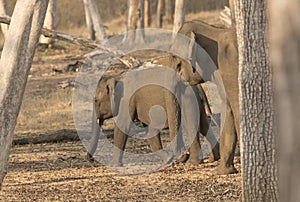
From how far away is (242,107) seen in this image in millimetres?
6070

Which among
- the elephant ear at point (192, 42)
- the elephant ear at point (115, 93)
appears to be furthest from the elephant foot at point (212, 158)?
the elephant ear at point (192, 42)

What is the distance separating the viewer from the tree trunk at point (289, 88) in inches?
85.7

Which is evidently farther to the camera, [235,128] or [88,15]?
[88,15]

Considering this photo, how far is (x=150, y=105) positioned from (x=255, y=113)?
5.26m

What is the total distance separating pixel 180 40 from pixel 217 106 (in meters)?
3.51

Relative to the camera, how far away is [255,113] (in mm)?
6023

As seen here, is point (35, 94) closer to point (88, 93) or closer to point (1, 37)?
point (88, 93)

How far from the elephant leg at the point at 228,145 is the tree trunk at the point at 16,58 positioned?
2.89 m

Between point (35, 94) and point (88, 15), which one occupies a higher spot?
point (88, 15)

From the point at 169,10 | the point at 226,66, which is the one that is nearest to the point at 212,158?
the point at 226,66

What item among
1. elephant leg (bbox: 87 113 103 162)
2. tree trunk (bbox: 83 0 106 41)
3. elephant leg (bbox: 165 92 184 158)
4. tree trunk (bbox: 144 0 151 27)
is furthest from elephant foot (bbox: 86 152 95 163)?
tree trunk (bbox: 144 0 151 27)

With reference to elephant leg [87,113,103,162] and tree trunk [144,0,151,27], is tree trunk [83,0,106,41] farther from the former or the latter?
elephant leg [87,113,103,162]

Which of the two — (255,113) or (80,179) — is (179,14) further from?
(255,113)

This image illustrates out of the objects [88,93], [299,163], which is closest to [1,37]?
[88,93]
